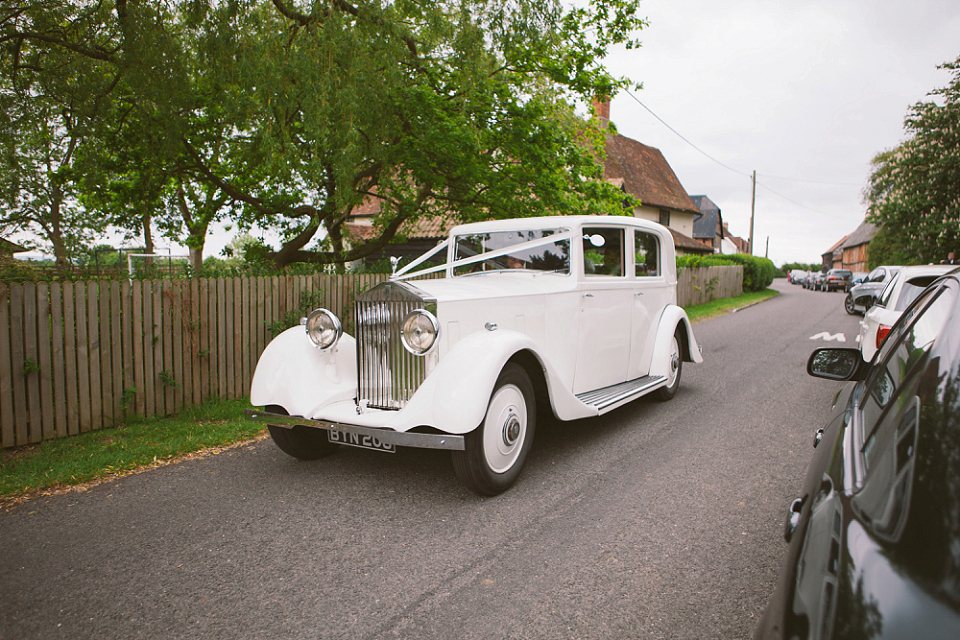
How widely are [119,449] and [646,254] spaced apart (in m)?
5.32

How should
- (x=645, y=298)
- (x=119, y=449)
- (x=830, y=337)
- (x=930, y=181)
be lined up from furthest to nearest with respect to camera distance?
(x=930, y=181), (x=830, y=337), (x=645, y=298), (x=119, y=449)

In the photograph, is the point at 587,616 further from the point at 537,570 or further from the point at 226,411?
the point at 226,411

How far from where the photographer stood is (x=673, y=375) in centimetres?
664

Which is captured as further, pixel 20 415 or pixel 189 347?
pixel 189 347

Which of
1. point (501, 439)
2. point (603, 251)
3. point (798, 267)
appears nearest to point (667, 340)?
point (603, 251)

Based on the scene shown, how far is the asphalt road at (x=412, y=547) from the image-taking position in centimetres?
259

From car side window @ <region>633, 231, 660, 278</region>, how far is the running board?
42.5 inches

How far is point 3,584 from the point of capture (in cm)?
291

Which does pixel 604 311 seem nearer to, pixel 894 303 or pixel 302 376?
pixel 302 376

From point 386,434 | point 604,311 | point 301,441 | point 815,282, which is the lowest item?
point 301,441

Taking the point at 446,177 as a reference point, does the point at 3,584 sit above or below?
below

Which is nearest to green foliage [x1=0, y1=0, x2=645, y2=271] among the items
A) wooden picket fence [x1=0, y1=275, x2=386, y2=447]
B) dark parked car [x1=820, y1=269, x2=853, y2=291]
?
wooden picket fence [x1=0, y1=275, x2=386, y2=447]

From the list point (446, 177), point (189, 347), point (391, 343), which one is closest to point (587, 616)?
point (391, 343)

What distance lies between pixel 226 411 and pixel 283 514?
2995 millimetres
